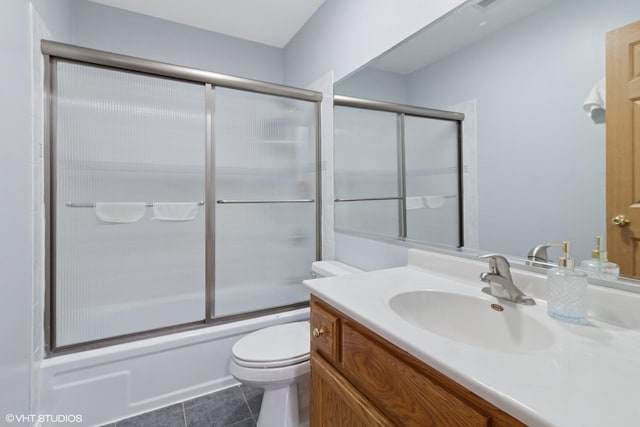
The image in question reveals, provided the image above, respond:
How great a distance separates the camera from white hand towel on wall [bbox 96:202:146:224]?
1.50 meters

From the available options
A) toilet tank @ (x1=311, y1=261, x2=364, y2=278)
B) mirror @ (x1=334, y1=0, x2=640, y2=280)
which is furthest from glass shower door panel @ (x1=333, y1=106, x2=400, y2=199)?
toilet tank @ (x1=311, y1=261, x2=364, y2=278)

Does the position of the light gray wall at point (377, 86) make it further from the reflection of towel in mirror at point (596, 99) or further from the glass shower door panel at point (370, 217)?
the reflection of towel in mirror at point (596, 99)

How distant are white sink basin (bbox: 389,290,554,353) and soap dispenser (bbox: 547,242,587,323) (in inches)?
2.3

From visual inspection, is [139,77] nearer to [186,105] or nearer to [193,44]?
[186,105]

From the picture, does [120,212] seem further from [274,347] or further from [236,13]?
[236,13]

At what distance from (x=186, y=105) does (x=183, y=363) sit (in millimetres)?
1495

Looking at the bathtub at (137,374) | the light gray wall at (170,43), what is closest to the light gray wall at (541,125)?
the bathtub at (137,374)

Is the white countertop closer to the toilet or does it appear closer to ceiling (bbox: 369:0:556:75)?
the toilet

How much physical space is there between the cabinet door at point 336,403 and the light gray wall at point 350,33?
1.38m

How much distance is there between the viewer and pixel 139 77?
1573mm

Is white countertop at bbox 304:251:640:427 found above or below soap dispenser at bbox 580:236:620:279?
below

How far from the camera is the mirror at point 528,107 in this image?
75 centimetres

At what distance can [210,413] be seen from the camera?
1453 mm

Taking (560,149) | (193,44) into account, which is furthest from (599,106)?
(193,44)
